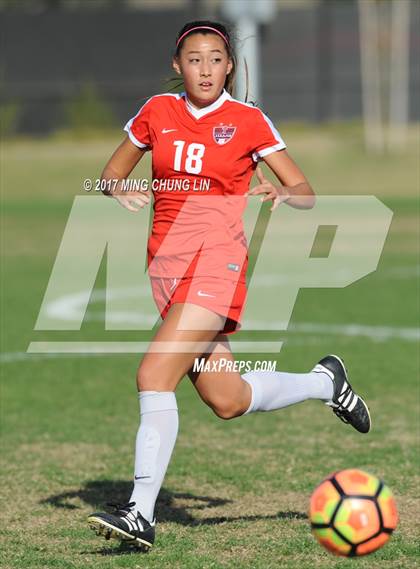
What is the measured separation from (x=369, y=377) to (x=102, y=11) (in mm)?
36941

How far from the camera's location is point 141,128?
7.15 meters

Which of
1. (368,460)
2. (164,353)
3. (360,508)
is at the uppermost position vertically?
(164,353)

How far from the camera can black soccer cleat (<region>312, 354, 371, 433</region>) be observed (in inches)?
298

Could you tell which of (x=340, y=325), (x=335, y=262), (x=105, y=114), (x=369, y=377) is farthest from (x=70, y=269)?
(x=105, y=114)

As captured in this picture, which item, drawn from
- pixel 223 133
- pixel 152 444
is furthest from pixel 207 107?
pixel 152 444

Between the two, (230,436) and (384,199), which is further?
(384,199)

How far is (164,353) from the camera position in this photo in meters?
6.61

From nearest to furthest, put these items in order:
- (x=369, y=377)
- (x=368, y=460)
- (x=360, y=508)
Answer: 1. (x=360, y=508)
2. (x=368, y=460)
3. (x=369, y=377)

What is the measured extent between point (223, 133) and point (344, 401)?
75.8 inches

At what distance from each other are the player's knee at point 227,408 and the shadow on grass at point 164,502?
752 mm

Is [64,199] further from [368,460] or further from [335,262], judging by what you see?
[368,460]

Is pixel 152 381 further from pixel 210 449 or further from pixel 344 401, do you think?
pixel 210 449

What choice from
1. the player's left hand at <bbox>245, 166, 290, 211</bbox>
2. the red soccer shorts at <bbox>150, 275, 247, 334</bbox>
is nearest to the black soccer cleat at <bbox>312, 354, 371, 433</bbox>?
the red soccer shorts at <bbox>150, 275, 247, 334</bbox>

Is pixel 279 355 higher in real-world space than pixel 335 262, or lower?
higher
